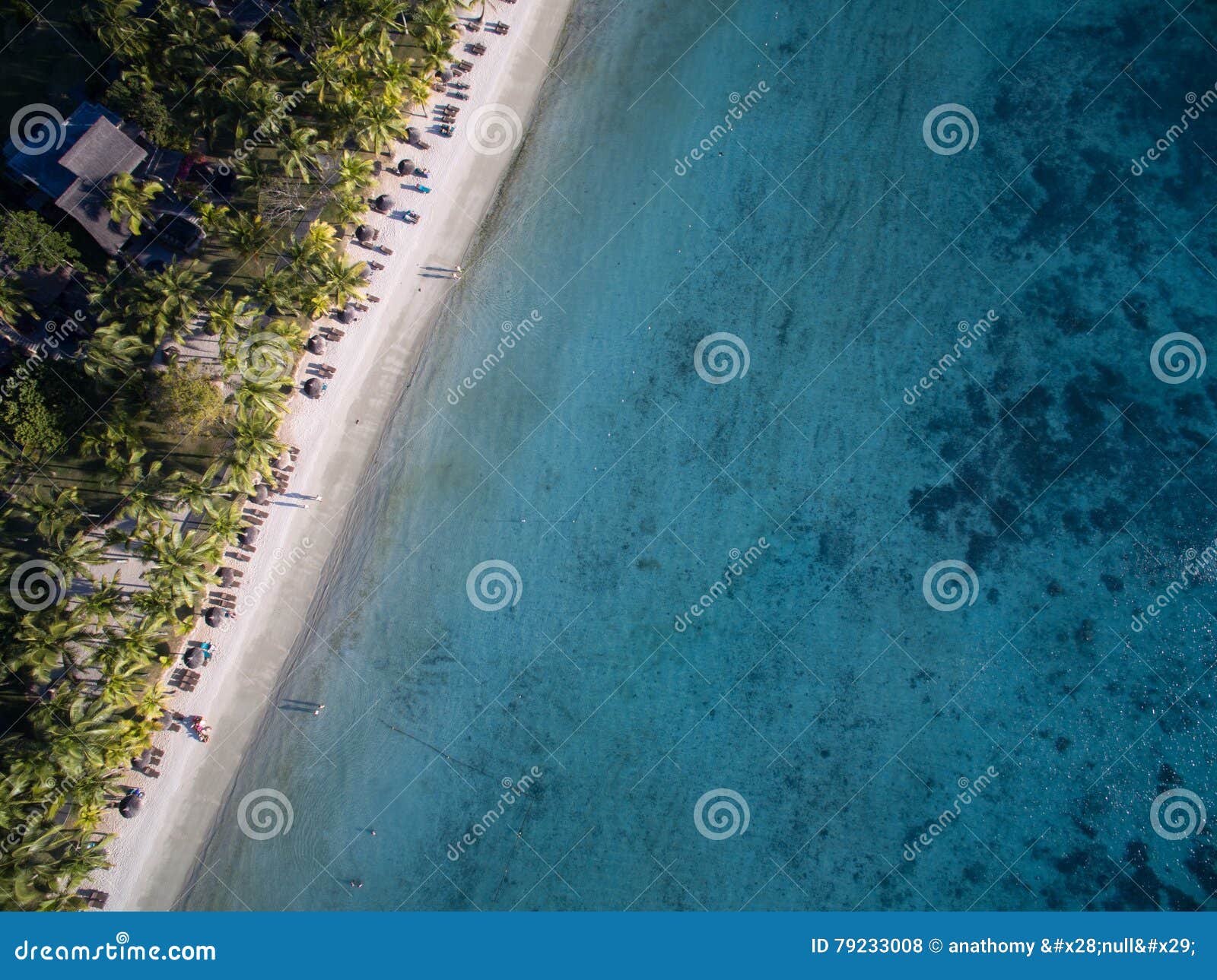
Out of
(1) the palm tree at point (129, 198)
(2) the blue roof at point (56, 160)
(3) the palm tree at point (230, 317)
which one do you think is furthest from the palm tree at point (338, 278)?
(2) the blue roof at point (56, 160)

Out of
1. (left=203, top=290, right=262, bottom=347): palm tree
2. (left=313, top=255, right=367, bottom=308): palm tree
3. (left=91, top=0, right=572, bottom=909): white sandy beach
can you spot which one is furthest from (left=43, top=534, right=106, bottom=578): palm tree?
(left=313, top=255, right=367, bottom=308): palm tree

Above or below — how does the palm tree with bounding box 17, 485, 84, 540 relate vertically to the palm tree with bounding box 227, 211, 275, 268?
below

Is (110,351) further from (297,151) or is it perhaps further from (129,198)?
(297,151)

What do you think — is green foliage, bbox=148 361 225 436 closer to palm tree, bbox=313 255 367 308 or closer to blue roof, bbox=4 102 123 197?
palm tree, bbox=313 255 367 308

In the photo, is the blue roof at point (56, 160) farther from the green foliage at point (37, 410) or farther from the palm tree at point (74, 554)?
the palm tree at point (74, 554)

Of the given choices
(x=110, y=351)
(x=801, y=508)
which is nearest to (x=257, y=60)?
(x=110, y=351)

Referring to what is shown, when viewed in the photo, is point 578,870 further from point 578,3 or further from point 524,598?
point 578,3
